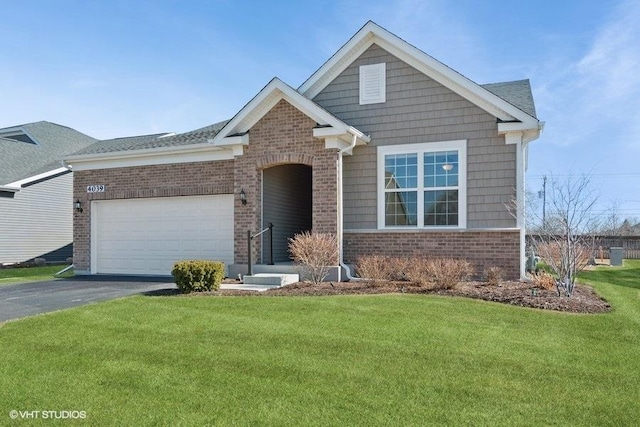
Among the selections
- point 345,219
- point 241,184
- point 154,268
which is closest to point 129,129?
point 154,268

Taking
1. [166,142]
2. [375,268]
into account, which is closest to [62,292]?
[166,142]

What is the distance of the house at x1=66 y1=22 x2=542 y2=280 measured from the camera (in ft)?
39.3

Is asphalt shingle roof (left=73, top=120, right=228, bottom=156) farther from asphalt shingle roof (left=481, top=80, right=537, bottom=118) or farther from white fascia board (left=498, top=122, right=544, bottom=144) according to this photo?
asphalt shingle roof (left=481, top=80, right=537, bottom=118)

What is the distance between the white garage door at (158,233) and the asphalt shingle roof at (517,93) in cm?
851

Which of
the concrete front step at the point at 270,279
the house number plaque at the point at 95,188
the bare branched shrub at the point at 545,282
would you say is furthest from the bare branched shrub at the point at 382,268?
the house number plaque at the point at 95,188

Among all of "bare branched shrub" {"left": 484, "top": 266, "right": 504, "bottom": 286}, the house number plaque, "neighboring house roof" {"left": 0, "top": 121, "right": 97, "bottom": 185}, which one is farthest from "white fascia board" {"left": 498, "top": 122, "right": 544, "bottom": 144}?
"neighboring house roof" {"left": 0, "top": 121, "right": 97, "bottom": 185}

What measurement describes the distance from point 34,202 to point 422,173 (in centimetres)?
1902

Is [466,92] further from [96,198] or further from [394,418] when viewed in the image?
[96,198]

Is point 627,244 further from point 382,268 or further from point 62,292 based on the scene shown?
point 62,292

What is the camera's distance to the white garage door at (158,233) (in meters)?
14.1

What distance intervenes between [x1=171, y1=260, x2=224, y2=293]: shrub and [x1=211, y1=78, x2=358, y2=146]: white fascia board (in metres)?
4.29

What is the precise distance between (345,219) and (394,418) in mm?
9368

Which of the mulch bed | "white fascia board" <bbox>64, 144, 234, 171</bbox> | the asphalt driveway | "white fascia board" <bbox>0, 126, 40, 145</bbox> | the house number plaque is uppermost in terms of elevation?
"white fascia board" <bbox>0, 126, 40, 145</bbox>

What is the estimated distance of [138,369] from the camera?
518 cm
